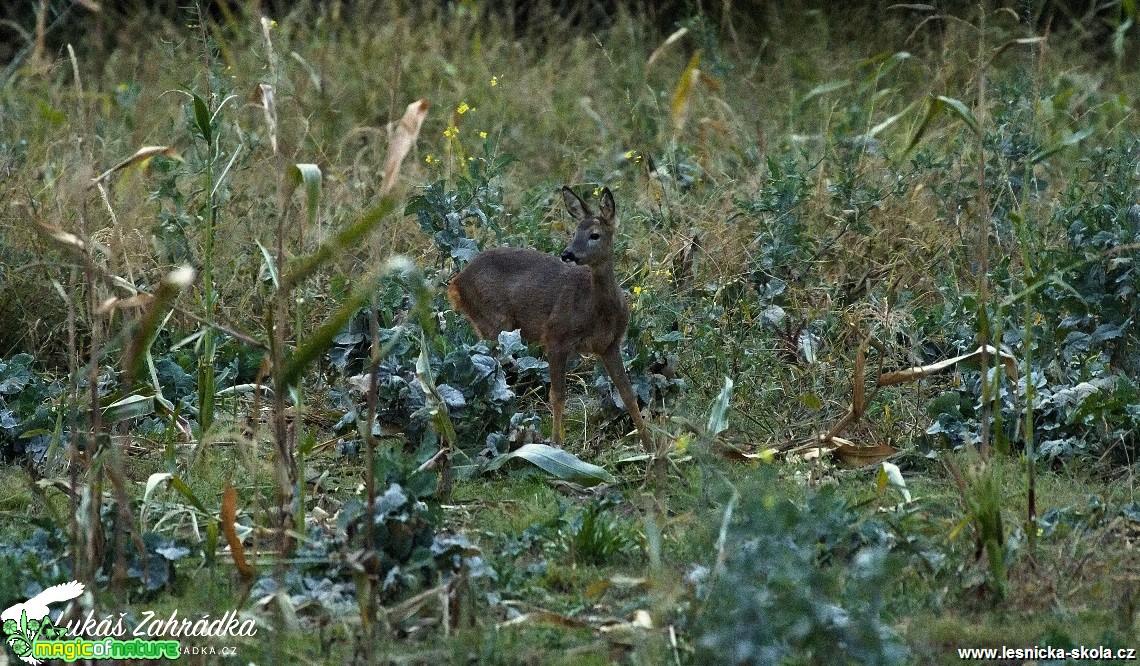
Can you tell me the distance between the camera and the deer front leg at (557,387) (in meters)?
5.52

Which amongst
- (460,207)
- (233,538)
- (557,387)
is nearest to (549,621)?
(233,538)

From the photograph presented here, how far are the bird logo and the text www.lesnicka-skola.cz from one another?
2.12 m

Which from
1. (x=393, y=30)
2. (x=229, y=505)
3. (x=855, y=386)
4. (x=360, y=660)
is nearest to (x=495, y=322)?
(x=855, y=386)

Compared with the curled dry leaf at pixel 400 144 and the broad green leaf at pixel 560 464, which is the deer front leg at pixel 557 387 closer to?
the broad green leaf at pixel 560 464

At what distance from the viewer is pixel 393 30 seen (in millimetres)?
10570

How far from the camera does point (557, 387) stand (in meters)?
5.75

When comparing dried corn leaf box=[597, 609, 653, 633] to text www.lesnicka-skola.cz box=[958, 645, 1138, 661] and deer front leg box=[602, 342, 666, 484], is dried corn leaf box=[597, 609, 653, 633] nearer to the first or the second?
text www.lesnicka-skola.cz box=[958, 645, 1138, 661]

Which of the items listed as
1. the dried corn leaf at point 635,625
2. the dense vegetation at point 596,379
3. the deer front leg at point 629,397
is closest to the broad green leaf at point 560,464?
the dense vegetation at point 596,379

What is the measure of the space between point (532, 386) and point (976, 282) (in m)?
2.05

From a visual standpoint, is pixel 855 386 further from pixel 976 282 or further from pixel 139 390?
pixel 139 390

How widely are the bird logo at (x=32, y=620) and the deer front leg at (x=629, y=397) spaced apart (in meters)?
2.09

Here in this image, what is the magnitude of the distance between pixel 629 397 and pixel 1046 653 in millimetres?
2499

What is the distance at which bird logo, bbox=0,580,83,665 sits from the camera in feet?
10.6

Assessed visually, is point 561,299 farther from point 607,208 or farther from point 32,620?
point 32,620
